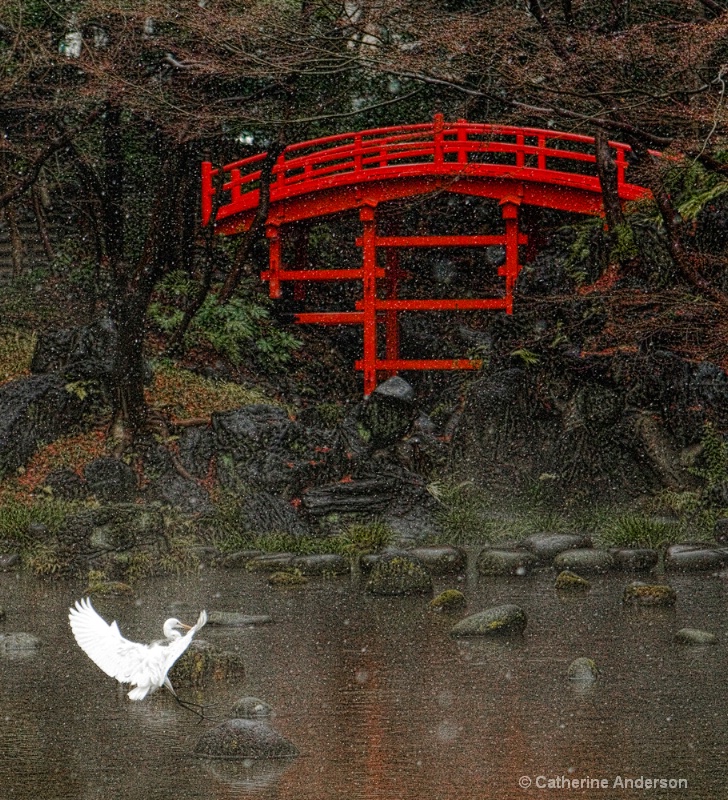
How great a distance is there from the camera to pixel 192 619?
44.1ft

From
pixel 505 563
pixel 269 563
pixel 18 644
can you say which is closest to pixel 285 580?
pixel 269 563

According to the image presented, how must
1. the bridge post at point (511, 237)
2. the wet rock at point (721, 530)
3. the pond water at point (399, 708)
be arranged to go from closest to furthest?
the pond water at point (399, 708)
the wet rock at point (721, 530)
the bridge post at point (511, 237)

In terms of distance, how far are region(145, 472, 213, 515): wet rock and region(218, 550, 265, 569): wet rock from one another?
7.10 ft

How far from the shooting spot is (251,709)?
30.3 ft

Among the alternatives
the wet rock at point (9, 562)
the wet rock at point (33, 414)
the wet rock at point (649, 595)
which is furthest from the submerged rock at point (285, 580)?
the wet rock at point (33, 414)

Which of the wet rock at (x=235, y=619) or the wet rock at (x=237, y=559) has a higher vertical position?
the wet rock at (x=235, y=619)

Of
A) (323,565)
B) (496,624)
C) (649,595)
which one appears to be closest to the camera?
(496,624)

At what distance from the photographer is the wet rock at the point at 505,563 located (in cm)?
1628

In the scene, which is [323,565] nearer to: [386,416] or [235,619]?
[235,619]

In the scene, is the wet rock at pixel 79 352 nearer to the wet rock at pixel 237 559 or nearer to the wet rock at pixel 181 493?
the wet rock at pixel 181 493

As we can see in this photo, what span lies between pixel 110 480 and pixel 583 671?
36.0 ft

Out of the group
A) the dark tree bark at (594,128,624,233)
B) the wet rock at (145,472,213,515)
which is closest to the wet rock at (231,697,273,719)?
the wet rock at (145,472,213,515)

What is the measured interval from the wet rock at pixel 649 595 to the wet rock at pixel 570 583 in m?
0.98

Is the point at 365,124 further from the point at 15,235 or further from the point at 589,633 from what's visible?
the point at 589,633
